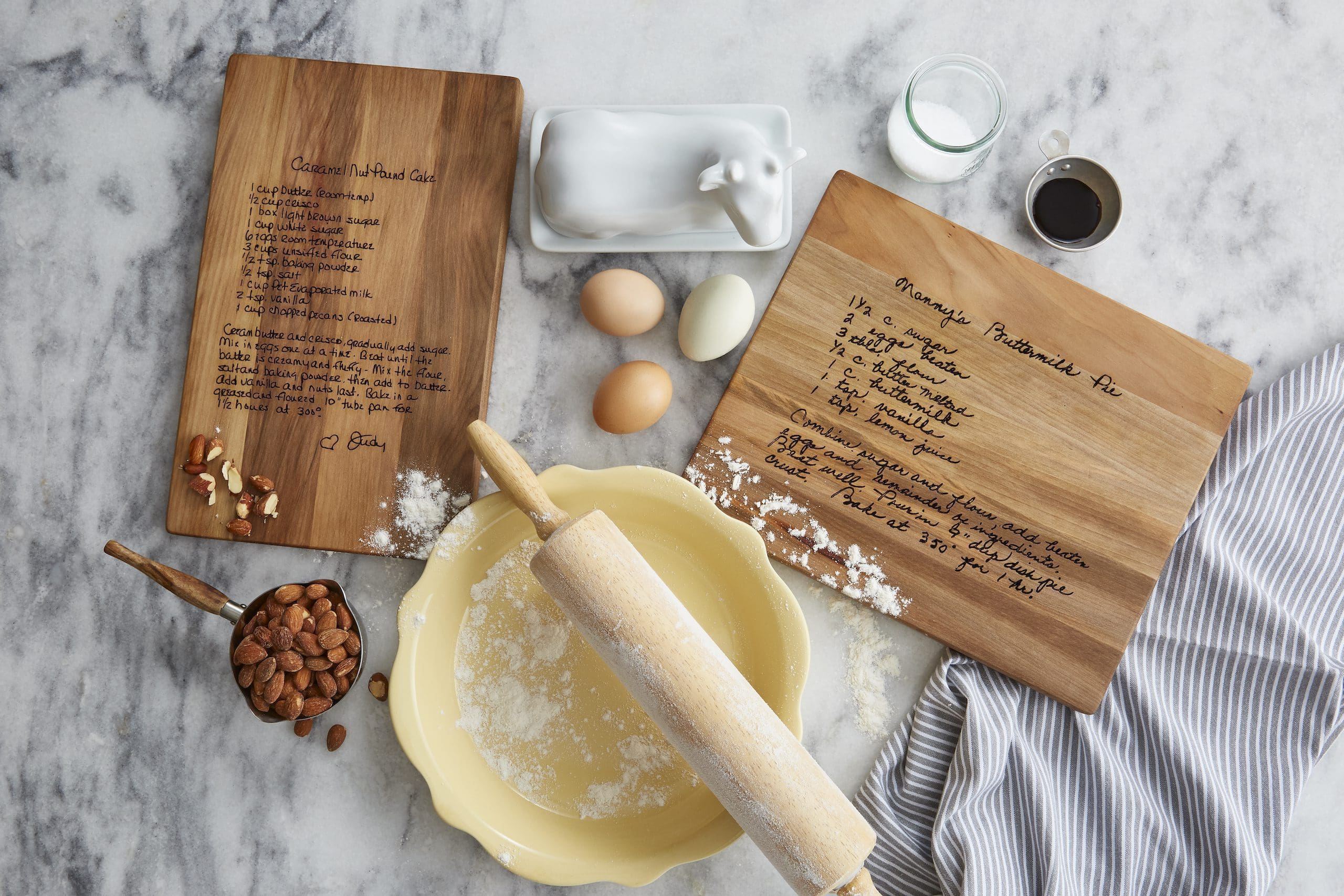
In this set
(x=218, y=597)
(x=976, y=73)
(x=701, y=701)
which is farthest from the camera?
(x=976, y=73)

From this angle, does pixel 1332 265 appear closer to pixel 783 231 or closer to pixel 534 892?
pixel 783 231

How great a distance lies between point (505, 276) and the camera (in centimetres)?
112

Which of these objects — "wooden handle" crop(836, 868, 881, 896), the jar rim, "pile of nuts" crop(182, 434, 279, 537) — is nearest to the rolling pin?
"wooden handle" crop(836, 868, 881, 896)

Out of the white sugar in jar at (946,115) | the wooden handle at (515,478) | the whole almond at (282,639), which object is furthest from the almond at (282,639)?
the white sugar in jar at (946,115)

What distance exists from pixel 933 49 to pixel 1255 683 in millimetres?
985

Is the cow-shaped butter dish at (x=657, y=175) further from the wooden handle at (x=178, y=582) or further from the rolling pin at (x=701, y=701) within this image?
the wooden handle at (x=178, y=582)

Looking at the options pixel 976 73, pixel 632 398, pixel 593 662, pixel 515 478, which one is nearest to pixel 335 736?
pixel 593 662

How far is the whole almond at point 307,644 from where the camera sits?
0.97 m

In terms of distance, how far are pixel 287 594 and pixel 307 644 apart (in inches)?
2.7

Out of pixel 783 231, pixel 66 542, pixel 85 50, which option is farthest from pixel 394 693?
pixel 85 50

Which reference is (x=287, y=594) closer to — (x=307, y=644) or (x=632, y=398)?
(x=307, y=644)

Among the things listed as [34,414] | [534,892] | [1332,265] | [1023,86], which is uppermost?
[1023,86]

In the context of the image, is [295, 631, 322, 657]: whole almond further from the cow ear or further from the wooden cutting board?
the cow ear

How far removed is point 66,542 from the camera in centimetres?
112
